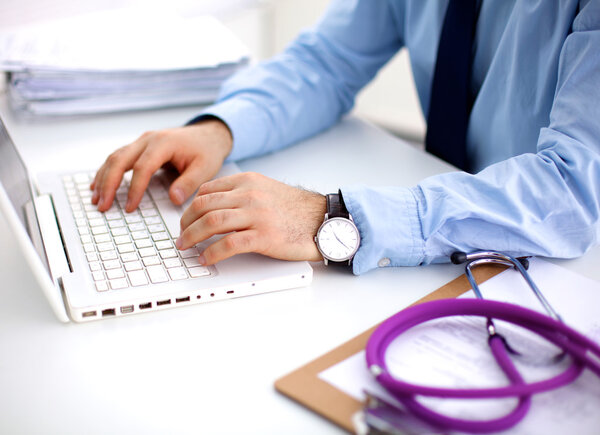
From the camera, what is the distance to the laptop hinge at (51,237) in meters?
0.75

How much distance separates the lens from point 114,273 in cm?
75

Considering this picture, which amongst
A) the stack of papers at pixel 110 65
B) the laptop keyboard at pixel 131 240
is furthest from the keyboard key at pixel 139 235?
the stack of papers at pixel 110 65

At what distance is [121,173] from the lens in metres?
0.95

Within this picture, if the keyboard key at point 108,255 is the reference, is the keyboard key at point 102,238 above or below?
below

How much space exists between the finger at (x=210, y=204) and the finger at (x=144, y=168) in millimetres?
156

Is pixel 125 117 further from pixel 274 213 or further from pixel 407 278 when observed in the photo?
pixel 407 278

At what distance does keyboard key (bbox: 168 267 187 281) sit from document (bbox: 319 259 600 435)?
0.77 ft

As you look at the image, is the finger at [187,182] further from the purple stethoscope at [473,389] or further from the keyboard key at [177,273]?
the purple stethoscope at [473,389]

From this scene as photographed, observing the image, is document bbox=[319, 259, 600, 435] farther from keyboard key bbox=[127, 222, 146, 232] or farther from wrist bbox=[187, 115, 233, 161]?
wrist bbox=[187, 115, 233, 161]

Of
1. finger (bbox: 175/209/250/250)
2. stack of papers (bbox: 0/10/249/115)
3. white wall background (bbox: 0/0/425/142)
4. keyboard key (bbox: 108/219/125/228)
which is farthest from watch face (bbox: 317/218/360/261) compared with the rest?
white wall background (bbox: 0/0/425/142)

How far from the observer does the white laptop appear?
2.29 ft

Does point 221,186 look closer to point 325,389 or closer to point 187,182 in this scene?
point 187,182

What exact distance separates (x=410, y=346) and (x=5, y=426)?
41 centimetres

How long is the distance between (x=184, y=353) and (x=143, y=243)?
219 mm
